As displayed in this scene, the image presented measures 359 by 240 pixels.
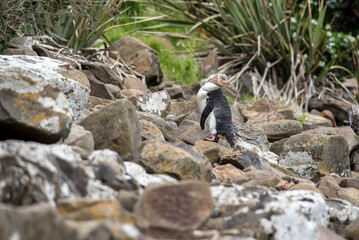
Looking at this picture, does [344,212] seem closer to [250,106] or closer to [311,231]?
[311,231]

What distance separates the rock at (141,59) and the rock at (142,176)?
422 cm

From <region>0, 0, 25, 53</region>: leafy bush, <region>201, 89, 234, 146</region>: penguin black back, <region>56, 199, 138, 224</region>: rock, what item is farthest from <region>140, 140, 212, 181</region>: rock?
<region>0, 0, 25, 53</region>: leafy bush

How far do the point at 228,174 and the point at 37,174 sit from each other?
214cm

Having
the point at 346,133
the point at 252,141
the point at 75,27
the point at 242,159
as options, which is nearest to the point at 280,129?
the point at 252,141

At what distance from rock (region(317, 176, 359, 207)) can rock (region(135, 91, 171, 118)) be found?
218cm

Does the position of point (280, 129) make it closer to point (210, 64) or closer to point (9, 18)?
point (210, 64)

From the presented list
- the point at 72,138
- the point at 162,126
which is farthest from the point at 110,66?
the point at 72,138

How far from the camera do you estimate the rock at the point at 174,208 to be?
235 cm

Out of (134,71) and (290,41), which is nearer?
(134,71)

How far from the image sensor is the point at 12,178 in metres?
2.22

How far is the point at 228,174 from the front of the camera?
4.15 m

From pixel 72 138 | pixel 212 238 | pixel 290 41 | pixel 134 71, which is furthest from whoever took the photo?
pixel 290 41

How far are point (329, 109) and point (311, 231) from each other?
7.04 meters

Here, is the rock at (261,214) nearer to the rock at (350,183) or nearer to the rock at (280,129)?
the rock at (350,183)
